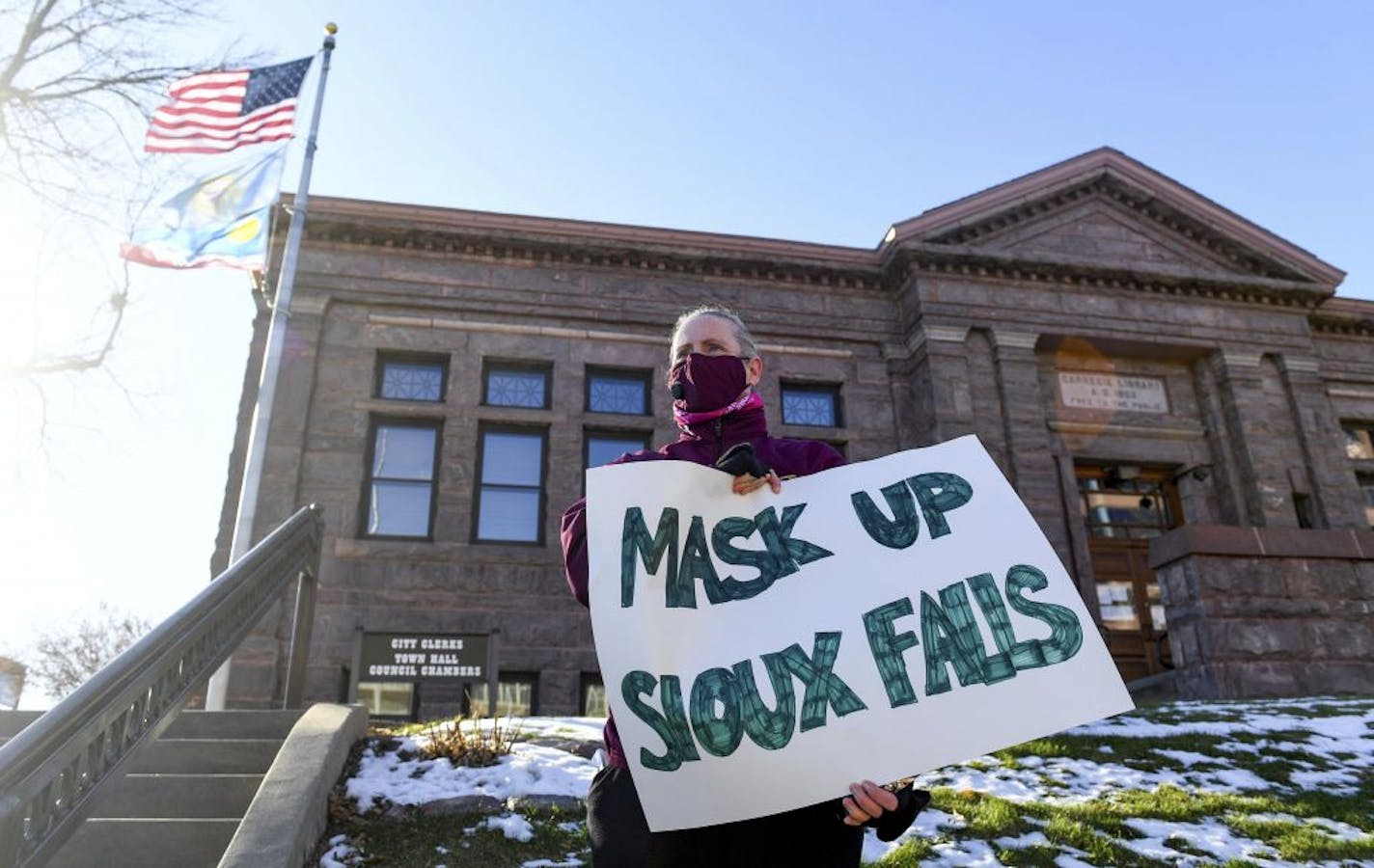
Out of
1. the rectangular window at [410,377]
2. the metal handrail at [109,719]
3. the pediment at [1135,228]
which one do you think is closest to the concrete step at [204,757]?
the metal handrail at [109,719]

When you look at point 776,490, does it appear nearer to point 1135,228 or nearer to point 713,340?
point 713,340

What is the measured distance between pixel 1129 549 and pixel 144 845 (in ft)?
56.1

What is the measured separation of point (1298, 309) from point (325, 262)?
1986cm

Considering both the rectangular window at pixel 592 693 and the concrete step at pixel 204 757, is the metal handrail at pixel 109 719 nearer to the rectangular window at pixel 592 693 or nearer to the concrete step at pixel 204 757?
the concrete step at pixel 204 757

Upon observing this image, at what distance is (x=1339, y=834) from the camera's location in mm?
6168

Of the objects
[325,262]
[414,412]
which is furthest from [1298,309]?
[325,262]

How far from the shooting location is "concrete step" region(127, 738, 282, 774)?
613 cm

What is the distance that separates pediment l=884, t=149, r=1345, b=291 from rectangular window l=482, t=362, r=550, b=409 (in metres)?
9.56

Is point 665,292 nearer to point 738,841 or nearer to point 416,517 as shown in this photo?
point 416,517

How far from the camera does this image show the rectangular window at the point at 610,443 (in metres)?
16.8

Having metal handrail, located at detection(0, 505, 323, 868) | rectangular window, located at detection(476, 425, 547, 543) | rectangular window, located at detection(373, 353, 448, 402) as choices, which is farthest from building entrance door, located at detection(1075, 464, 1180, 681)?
metal handrail, located at detection(0, 505, 323, 868)

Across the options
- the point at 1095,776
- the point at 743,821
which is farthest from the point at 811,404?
the point at 743,821

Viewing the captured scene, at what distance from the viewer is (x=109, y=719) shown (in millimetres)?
3801

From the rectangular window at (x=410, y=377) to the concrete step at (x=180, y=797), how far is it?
35.8 ft
